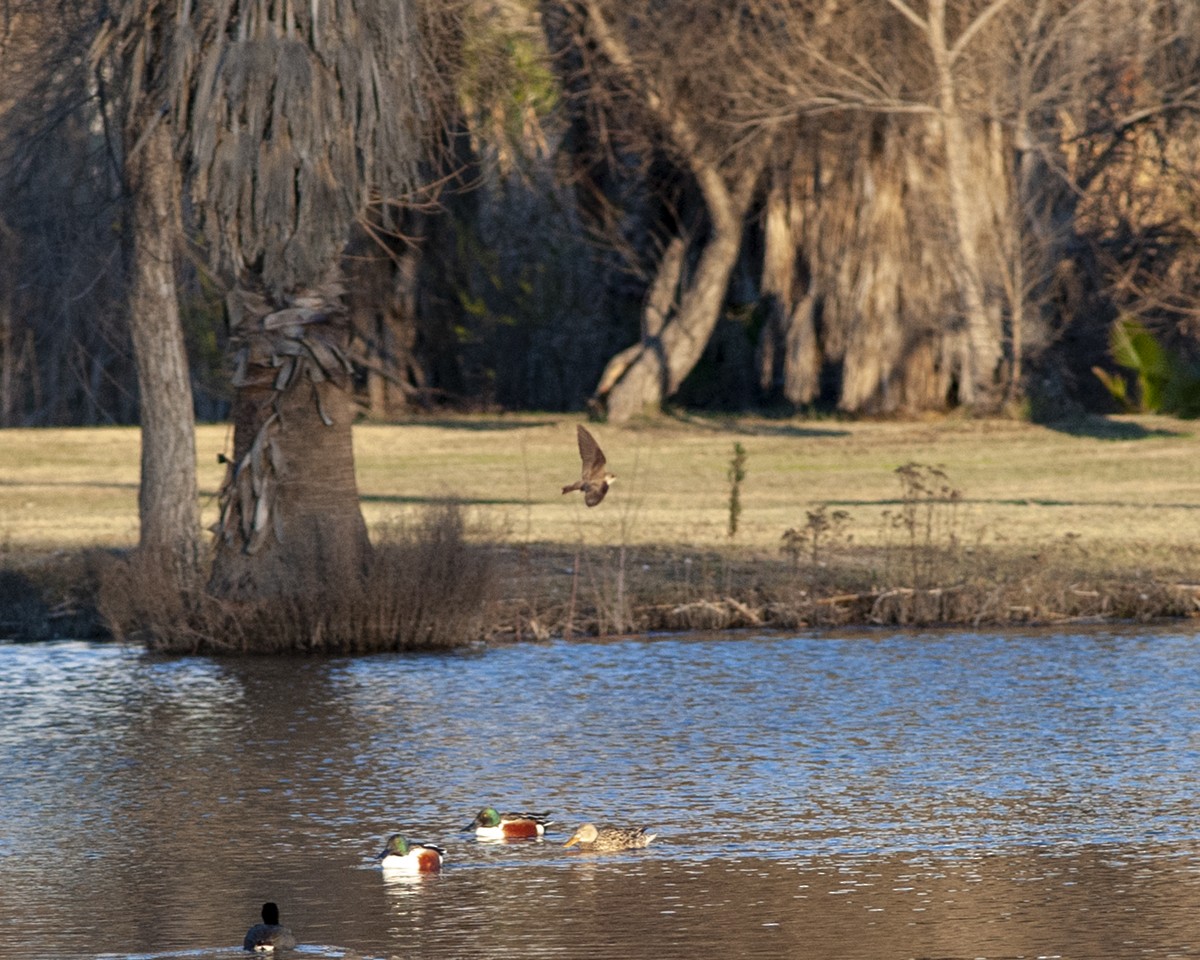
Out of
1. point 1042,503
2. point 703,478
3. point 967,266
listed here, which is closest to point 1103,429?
point 967,266

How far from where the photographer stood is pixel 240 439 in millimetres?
15242

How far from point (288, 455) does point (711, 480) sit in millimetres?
12630

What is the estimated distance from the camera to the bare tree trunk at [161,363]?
15.7 m

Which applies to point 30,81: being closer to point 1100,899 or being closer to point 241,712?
point 241,712

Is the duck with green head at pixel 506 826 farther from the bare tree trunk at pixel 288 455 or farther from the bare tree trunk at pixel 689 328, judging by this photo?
the bare tree trunk at pixel 689 328

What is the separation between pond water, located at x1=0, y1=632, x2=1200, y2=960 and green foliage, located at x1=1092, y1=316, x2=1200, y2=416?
64.0 feet

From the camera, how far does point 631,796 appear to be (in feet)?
33.1

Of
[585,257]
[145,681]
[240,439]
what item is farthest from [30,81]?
[585,257]

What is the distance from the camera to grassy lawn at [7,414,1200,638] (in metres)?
17.2

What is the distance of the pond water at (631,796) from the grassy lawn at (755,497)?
6.86 ft

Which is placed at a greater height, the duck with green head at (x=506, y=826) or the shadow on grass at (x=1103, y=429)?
the shadow on grass at (x=1103, y=429)

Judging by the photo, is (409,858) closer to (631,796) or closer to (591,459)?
(631,796)

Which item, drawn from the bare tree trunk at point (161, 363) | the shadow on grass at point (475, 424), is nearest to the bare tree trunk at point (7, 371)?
the shadow on grass at point (475, 424)

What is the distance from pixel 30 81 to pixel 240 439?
11.3 feet
